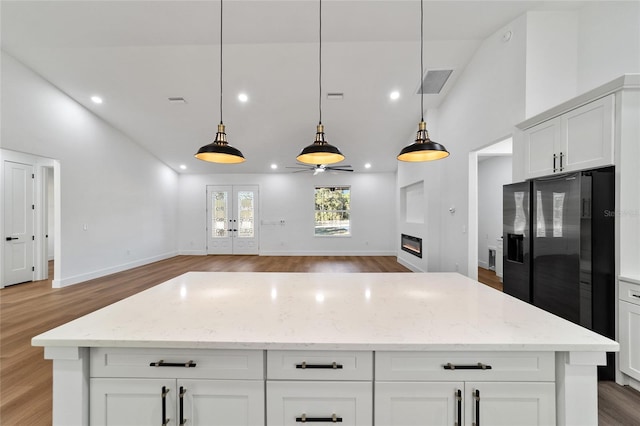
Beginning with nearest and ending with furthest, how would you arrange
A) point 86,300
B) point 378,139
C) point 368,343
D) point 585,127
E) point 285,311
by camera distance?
point 368,343, point 285,311, point 585,127, point 86,300, point 378,139

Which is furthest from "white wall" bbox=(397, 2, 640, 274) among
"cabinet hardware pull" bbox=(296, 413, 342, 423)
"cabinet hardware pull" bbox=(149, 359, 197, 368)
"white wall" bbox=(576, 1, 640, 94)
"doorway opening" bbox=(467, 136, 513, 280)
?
"cabinet hardware pull" bbox=(149, 359, 197, 368)

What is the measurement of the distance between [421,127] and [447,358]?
1.53 m

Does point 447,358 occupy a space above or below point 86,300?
above

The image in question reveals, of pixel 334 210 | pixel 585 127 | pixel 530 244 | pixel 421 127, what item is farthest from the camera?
pixel 334 210

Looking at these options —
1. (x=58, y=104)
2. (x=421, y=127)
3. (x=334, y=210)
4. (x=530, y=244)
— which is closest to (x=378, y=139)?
(x=334, y=210)

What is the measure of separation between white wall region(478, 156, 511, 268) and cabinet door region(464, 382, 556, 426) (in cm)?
589

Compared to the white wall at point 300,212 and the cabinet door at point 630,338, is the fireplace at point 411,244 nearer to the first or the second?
the white wall at point 300,212

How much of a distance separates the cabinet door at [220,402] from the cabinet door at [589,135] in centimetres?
308

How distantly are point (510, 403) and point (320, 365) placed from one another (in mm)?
803

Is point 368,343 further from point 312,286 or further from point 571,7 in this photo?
point 571,7

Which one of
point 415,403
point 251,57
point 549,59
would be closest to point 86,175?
point 251,57

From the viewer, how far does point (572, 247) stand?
235cm

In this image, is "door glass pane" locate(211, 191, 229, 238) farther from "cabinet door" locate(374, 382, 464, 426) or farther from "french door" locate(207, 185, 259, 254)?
"cabinet door" locate(374, 382, 464, 426)

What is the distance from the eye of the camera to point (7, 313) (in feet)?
11.8
